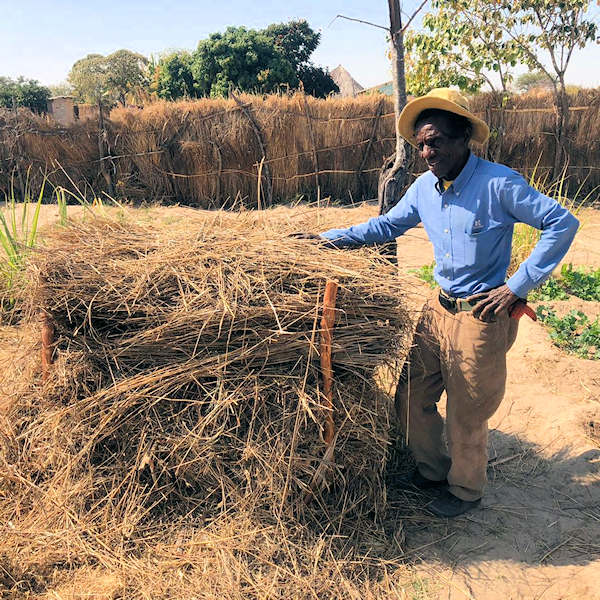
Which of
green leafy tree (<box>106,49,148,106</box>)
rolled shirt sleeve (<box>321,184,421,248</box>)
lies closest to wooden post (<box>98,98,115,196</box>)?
rolled shirt sleeve (<box>321,184,421,248</box>)

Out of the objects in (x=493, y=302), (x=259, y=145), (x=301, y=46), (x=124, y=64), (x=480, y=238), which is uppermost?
(x=124, y=64)

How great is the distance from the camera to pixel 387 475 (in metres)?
2.62

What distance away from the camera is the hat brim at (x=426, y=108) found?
6.55 ft

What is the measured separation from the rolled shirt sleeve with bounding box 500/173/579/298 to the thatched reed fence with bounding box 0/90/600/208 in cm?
749

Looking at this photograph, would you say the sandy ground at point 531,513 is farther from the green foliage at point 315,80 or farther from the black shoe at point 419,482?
the green foliage at point 315,80

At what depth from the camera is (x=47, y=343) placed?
2158 millimetres

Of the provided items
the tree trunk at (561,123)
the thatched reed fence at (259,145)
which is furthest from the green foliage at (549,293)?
the tree trunk at (561,123)

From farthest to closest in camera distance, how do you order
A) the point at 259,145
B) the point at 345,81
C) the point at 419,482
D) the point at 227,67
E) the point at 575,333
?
the point at 345,81, the point at 227,67, the point at 259,145, the point at 575,333, the point at 419,482

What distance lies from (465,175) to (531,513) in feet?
5.50

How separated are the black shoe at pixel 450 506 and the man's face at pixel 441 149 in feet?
5.03

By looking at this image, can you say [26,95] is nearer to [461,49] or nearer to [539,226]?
[461,49]

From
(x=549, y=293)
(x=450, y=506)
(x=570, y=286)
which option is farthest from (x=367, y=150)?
(x=450, y=506)

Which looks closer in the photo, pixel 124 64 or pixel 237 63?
pixel 237 63

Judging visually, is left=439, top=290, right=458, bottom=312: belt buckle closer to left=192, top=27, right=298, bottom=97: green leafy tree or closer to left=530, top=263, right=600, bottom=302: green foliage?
Result: left=530, top=263, right=600, bottom=302: green foliage
